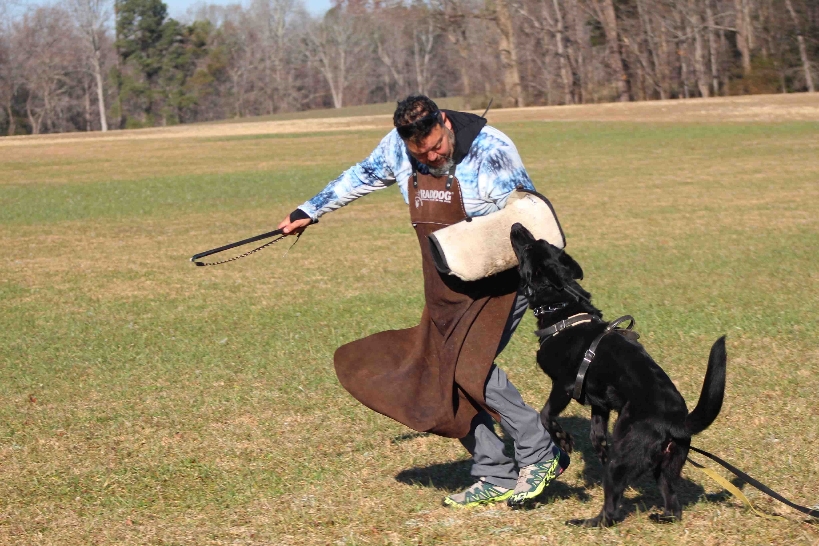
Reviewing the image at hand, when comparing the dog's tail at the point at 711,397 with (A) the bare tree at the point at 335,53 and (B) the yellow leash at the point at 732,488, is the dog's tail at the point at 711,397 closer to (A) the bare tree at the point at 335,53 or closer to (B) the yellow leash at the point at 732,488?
(B) the yellow leash at the point at 732,488

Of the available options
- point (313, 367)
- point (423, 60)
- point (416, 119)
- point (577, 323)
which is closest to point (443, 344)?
point (577, 323)

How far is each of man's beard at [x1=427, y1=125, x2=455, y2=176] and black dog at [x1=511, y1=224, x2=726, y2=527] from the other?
0.39 metres

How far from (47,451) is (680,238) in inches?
395

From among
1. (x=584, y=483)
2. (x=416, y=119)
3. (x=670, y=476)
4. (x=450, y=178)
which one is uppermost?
(x=416, y=119)

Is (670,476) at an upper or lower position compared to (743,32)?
lower

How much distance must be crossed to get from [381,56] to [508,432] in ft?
304

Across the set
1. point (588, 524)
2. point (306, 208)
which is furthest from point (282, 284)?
point (588, 524)

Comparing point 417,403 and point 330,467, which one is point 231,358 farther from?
point 417,403

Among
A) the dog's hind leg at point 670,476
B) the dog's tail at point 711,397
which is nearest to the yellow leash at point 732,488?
the dog's hind leg at point 670,476

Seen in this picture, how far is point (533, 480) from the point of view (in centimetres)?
440

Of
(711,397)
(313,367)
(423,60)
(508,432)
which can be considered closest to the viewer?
(711,397)

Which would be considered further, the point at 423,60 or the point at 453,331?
the point at 423,60

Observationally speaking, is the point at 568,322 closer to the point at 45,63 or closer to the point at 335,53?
the point at 45,63

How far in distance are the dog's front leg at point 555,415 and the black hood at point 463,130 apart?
1.16 metres
